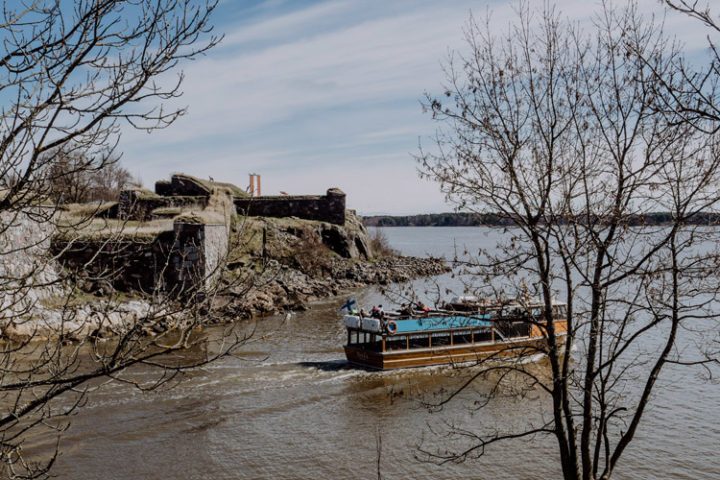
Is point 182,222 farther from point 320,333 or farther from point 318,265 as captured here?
→ point 318,265

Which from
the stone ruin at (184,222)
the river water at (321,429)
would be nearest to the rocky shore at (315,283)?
the stone ruin at (184,222)

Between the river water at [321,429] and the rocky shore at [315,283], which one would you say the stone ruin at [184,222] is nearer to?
the rocky shore at [315,283]

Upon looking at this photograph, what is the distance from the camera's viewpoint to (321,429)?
1611 cm

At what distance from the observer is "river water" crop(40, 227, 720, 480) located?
13.9 m

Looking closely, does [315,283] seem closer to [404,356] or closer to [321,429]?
[404,356]

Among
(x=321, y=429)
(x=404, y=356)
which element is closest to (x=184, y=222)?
(x=404, y=356)

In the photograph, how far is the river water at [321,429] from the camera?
45.6ft

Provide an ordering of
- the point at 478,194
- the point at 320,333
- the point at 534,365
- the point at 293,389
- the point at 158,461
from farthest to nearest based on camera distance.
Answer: the point at 320,333, the point at 534,365, the point at 293,389, the point at 158,461, the point at 478,194

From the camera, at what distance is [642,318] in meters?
27.6

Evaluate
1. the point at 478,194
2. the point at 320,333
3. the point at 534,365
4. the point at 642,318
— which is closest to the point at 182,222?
the point at 320,333

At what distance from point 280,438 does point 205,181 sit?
30436 millimetres

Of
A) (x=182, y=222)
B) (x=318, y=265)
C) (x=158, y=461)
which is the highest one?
(x=182, y=222)

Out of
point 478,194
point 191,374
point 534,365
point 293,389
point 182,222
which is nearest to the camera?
point 478,194

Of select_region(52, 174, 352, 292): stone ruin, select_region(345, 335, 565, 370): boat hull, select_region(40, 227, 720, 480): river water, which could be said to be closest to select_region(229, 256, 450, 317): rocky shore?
select_region(52, 174, 352, 292): stone ruin
